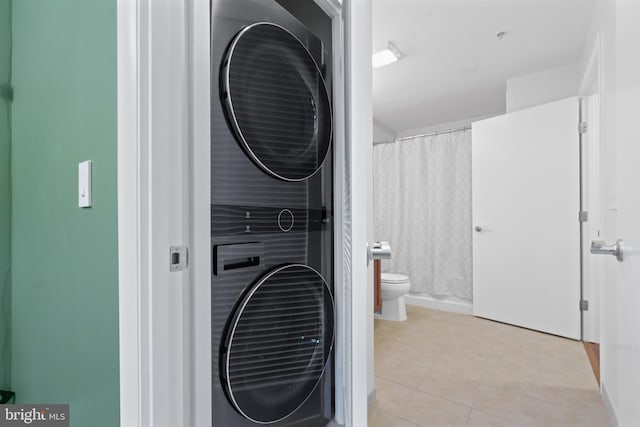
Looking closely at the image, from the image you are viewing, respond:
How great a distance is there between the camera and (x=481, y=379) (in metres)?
2.00

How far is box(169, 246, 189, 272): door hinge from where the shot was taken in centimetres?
58

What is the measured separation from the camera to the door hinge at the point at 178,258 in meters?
0.58

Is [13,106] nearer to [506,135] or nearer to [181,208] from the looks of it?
[181,208]

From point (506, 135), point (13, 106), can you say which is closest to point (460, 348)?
point (506, 135)

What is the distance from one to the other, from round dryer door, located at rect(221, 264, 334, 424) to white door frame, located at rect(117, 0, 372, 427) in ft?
0.59

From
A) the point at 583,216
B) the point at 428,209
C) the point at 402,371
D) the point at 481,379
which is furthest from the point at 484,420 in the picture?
the point at 428,209

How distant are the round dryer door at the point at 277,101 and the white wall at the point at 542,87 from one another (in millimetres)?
2931

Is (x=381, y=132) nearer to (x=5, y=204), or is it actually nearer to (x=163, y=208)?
(x=5, y=204)

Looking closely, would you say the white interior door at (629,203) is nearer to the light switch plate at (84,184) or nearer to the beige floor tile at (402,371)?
the beige floor tile at (402,371)

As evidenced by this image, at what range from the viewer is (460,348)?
Answer: 249 cm

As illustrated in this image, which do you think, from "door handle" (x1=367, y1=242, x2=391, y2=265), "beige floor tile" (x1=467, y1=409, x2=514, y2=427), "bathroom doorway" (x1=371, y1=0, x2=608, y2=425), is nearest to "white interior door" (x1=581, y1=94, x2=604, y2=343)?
"bathroom doorway" (x1=371, y1=0, x2=608, y2=425)

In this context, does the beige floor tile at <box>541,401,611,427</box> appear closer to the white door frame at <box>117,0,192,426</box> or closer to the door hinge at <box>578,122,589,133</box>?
the white door frame at <box>117,0,192,426</box>

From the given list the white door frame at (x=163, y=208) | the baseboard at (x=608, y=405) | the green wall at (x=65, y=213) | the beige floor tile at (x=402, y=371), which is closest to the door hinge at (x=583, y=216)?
the baseboard at (x=608, y=405)

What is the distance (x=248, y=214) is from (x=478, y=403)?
173 cm
